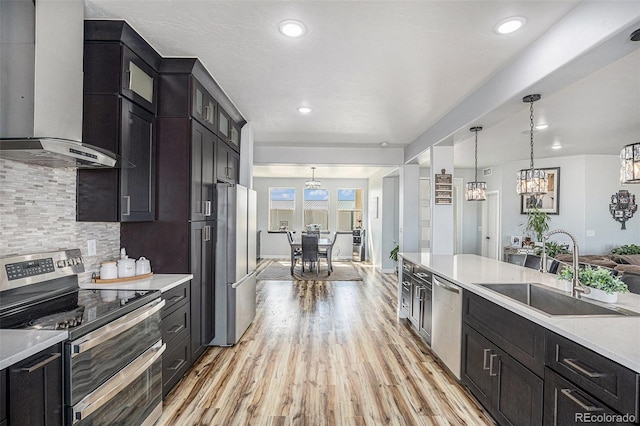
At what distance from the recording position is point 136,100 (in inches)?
91.4

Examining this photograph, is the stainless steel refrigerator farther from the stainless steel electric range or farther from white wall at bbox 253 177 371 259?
white wall at bbox 253 177 371 259

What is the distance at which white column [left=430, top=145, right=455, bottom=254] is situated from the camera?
13.5ft

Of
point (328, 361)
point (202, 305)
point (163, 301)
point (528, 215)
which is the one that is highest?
point (528, 215)

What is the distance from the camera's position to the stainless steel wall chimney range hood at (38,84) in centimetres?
152

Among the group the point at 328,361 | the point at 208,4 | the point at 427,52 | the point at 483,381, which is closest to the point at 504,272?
the point at 483,381

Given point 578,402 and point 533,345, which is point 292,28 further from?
point 578,402

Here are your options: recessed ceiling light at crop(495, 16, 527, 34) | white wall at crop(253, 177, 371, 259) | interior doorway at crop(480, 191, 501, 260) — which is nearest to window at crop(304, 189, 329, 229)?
white wall at crop(253, 177, 371, 259)

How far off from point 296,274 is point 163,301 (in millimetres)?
5395

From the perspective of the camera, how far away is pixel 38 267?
184cm

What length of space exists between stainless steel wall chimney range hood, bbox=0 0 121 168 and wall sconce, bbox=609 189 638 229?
807 centimetres

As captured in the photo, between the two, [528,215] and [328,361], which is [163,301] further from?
[528,215]

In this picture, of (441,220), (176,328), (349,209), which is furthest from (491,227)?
(176,328)

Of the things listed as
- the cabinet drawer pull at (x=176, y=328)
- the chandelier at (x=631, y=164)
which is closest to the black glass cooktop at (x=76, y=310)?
the cabinet drawer pull at (x=176, y=328)

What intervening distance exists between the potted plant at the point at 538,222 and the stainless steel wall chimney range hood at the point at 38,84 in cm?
723
